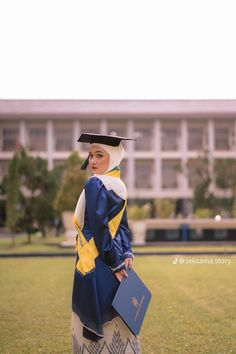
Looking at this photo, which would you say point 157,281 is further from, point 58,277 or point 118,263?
point 118,263

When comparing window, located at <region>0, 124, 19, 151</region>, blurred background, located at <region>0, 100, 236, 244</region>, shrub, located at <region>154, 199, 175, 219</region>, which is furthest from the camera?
window, located at <region>0, 124, 19, 151</region>

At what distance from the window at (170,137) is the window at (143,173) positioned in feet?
6.51

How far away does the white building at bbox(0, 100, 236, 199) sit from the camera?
38.4 metres

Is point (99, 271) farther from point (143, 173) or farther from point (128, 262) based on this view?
point (143, 173)

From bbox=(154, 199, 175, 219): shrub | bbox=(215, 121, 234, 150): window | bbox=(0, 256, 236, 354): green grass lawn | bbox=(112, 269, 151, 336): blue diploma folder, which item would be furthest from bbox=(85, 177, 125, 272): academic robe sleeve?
bbox=(215, 121, 234, 150): window

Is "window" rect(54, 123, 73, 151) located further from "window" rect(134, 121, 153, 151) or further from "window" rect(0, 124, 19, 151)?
"window" rect(134, 121, 153, 151)

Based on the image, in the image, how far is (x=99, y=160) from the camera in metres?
3.55

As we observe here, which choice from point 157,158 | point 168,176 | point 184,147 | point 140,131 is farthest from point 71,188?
point 168,176

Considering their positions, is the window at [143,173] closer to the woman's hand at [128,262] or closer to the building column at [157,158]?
the building column at [157,158]

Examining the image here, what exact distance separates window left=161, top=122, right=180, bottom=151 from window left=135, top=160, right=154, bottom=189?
78.1 inches

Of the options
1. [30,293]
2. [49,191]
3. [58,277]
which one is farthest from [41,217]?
[30,293]

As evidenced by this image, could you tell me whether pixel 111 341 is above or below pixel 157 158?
below

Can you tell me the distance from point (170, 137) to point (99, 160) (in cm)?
3831

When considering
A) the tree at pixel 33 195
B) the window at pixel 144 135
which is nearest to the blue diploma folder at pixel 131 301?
the tree at pixel 33 195
